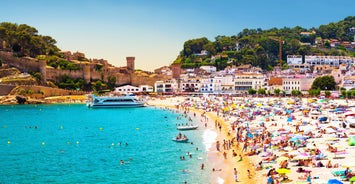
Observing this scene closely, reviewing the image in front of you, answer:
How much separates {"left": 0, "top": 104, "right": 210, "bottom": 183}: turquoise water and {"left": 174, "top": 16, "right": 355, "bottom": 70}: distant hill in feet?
207

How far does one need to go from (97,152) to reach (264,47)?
3528 inches

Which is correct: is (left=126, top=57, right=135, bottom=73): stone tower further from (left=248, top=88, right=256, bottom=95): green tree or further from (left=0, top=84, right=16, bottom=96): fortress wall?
(left=248, top=88, right=256, bottom=95): green tree

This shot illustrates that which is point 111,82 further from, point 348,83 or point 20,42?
point 348,83

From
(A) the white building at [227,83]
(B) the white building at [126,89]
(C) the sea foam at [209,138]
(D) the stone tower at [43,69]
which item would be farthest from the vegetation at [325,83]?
(D) the stone tower at [43,69]

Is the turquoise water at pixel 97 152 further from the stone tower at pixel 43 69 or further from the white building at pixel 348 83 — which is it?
the white building at pixel 348 83

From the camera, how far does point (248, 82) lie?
76.0m

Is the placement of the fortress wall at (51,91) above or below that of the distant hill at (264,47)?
below

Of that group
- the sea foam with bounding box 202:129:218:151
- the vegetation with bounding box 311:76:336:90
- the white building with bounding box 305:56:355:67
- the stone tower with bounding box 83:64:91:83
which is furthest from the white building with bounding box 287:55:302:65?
the sea foam with bounding box 202:129:218:151

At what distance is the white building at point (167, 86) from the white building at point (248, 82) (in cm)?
1253

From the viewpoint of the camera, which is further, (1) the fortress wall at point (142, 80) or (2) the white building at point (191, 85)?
(1) the fortress wall at point (142, 80)

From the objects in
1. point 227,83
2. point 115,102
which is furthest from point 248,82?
point 115,102

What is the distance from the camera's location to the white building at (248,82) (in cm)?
7456

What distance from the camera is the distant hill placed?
104m

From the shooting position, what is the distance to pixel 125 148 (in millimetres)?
27875
